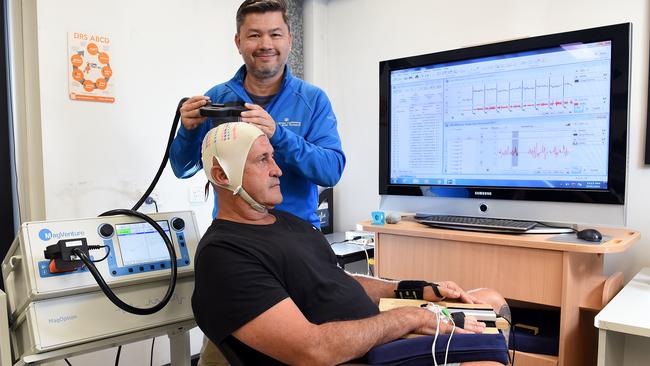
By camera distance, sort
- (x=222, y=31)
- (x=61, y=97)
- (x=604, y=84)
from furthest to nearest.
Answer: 1. (x=222, y=31)
2. (x=61, y=97)
3. (x=604, y=84)

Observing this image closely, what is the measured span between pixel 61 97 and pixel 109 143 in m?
0.28

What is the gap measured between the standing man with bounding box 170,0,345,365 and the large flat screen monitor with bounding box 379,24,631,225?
539 millimetres

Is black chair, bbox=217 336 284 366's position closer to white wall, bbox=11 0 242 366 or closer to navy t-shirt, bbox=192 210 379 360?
navy t-shirt, bbox=192 210 379 360

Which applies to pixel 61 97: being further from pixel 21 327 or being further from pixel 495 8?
pixel 495 8

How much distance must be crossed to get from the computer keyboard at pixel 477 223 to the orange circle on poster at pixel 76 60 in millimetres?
1623

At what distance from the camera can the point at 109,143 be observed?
2117mm

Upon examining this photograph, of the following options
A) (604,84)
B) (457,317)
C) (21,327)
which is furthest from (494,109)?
(21,327)

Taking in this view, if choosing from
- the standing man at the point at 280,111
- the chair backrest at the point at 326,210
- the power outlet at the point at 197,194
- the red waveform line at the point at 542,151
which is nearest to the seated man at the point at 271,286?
the standing man at the point at 280,111

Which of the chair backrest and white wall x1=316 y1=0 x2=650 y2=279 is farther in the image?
the chair backrest

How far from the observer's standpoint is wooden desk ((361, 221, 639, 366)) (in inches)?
59.5

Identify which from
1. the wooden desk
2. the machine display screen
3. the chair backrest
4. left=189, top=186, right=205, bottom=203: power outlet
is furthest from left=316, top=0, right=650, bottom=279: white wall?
the machine display screen

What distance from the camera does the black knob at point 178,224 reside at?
144 cm

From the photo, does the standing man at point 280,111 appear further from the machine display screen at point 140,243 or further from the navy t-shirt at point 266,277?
the machine display screen at point 140,243

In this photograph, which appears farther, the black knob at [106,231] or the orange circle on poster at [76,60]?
the orange circle on poster at [76,60]
